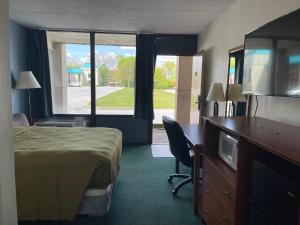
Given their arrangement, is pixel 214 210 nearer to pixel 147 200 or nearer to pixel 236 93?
pixel 147 200

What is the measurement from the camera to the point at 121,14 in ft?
11.5

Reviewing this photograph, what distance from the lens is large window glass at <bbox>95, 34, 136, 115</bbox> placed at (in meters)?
4.81

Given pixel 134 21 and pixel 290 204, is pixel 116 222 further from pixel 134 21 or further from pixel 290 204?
pixel 134 21

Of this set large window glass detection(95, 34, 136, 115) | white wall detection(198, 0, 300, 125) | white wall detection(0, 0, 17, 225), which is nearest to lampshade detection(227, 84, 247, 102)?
white wall detection(198, 0, 300, 125)

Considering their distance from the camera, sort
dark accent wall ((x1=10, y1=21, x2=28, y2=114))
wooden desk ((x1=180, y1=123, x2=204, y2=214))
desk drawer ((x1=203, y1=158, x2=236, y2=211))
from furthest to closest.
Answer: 1. dark accent wall ((x1=10, y1=21, x2=28, y2=114))
2. wooden desk ((x1=180, y1=123, x2=204, y2=214))
3. desk drawer ((x1=203, y1=158, x2=236, y2=211))

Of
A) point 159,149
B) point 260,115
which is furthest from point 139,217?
point 159,149

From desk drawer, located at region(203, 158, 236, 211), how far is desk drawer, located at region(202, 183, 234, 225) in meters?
0.04

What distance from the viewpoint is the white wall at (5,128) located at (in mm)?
725

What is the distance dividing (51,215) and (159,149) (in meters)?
2.77

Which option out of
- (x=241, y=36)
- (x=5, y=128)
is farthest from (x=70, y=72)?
(x=5, y=128)

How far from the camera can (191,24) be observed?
3.94 meters

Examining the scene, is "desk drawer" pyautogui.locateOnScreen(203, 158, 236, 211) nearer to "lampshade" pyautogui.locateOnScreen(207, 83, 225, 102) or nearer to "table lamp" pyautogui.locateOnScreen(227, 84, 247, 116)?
"table lamp" pyautogui.locateOnScreen(227, 84, 247, 116)

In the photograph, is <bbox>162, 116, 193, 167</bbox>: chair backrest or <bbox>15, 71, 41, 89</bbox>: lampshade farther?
<bbox>15, 71, 41, 89</bbox>: lampshade

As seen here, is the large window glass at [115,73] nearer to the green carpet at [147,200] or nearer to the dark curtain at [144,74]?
the dark curtain at [144,74]
